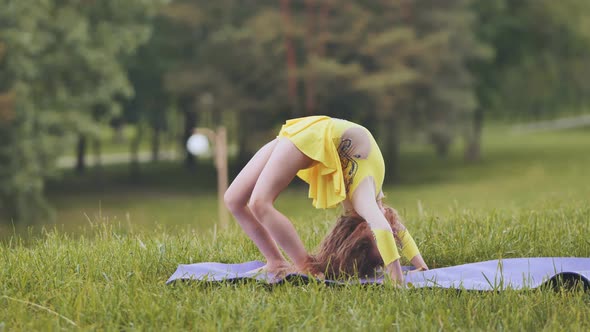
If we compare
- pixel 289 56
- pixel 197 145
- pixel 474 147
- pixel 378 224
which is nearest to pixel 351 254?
pixel 378 224

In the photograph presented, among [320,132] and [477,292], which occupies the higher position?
[320,132]

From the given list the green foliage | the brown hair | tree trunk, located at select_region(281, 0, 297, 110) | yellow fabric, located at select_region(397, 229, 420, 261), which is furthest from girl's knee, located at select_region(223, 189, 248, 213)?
tree trunk, located at select_region(281, 0, 297, 110)

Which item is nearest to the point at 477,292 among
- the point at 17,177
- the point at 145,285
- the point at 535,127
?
the point at 145,285

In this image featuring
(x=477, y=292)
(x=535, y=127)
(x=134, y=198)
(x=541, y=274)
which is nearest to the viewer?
(x=477, y=292)

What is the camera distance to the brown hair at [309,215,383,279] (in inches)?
187

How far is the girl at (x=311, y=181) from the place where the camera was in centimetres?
467

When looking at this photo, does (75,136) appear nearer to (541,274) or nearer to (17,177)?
(17,177)

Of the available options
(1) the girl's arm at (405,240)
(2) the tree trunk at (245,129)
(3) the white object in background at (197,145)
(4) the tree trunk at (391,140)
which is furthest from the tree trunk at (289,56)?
(1) the girl's arm at (405,240)

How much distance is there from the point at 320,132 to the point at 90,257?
5.26ft

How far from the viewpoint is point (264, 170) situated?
4.73m

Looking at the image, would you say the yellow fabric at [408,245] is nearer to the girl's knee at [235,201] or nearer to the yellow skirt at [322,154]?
the yellow skirt at [322,154]

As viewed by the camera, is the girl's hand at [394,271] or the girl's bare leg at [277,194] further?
the girl's bare leg at [277,194]

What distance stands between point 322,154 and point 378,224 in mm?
549

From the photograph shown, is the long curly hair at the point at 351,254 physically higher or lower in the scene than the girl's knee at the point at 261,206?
lower
